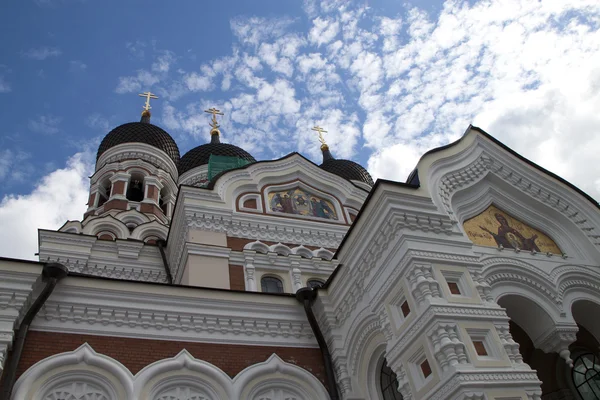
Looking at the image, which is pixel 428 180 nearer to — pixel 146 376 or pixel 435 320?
pixel 435 320

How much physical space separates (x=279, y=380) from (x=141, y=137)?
18.4 m

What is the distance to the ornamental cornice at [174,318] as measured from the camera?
772 centimetres

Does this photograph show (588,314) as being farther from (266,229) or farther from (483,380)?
(266,229)

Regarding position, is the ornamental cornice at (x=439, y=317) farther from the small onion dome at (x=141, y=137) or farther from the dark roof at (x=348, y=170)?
the small onion dome at (x=141, y=137)

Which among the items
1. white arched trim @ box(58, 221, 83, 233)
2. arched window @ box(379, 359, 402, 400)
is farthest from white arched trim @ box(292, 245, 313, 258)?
white arched trim @ box(58, 221, 83, 233)

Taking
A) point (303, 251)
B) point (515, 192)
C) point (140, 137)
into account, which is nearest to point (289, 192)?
point (303, 251)

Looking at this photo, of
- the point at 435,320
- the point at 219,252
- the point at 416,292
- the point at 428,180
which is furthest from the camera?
the point at 219,252

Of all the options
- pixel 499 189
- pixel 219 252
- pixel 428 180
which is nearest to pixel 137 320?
pixel 219 252

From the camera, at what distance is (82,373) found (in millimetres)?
7332

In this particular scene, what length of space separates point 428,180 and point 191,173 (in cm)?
1692

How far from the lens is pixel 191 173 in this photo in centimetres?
2409

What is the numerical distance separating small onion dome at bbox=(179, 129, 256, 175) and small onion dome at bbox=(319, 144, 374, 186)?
335 centimetres

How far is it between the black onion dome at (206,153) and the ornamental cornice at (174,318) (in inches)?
631

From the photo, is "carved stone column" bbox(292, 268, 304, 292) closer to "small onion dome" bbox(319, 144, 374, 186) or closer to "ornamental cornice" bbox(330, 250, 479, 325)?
"ornamental cornice" bbox(330, 250, 479, 325)
